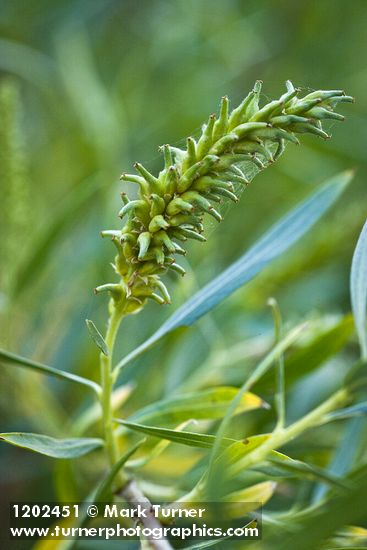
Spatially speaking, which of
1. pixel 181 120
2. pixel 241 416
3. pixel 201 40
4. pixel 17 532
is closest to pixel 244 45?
pixel 201 40

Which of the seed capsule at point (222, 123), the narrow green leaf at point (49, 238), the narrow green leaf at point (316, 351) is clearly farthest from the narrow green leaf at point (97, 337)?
the narrow green leaf at point (49, 238)

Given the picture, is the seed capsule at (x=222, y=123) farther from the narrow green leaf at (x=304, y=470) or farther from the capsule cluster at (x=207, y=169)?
the narrow green leaf at (x=304, y=470)

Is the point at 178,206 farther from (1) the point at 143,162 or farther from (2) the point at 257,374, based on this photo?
(1) the point at 143,162

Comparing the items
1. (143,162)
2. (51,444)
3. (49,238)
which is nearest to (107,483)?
(51,444)

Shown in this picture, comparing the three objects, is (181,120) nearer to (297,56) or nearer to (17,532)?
(297,56)

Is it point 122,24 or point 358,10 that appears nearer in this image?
point 358,10

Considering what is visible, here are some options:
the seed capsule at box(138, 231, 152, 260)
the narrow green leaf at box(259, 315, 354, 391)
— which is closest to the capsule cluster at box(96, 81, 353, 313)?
the seed capsule at box(138, 231, 152, 260)
